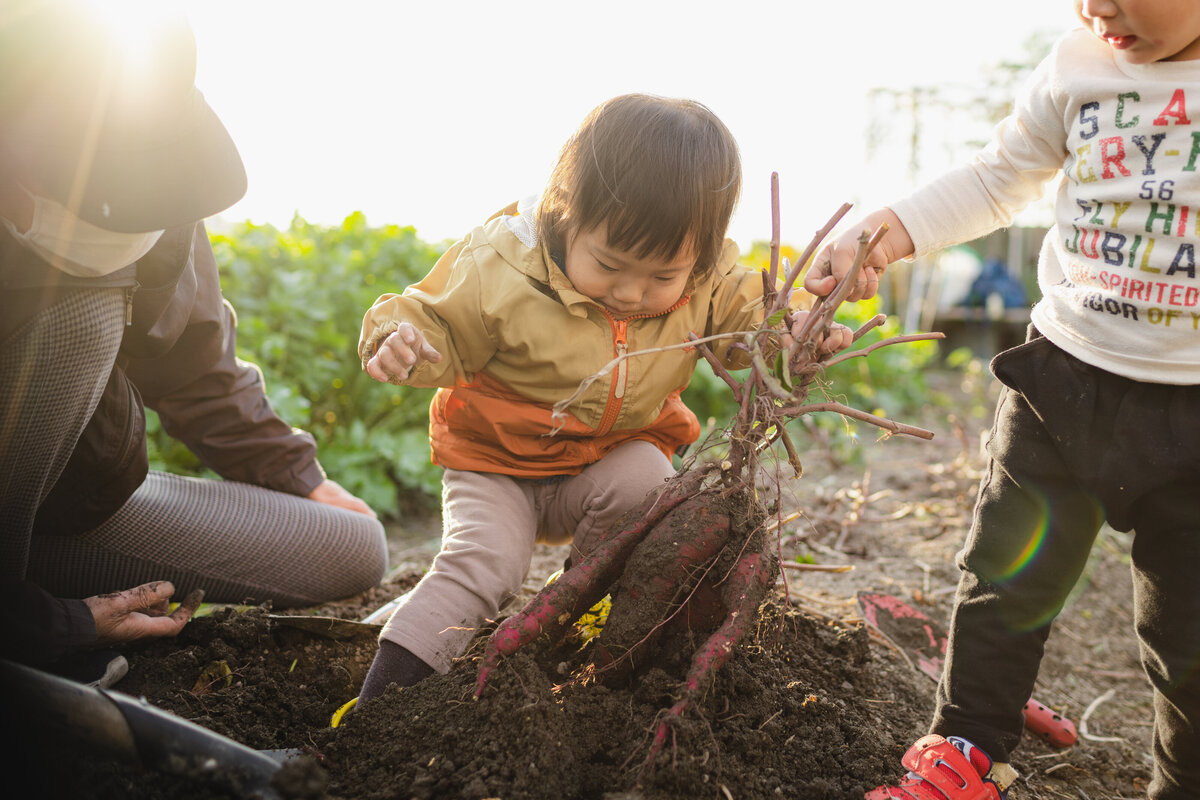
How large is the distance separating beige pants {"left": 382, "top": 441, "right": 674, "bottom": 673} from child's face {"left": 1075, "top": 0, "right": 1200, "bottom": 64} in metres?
1.30

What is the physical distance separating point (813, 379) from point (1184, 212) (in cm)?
76

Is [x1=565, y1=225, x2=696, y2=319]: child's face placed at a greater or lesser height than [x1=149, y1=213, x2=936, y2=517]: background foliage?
greater

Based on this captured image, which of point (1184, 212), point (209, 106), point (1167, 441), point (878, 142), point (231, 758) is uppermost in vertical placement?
point (209, 106)

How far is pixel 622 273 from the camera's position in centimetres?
185

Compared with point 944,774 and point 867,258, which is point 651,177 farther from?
point 944,774

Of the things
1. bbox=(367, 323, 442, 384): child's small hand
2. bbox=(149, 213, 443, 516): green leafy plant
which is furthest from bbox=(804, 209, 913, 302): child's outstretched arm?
bbox=(149, 213, 443, 516): green leafy plant

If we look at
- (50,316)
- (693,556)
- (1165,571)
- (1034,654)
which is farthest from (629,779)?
(50,316)

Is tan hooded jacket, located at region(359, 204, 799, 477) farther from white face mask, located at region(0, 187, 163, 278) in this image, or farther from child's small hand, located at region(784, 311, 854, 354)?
white face mask, located at region(0, 187, 163, 278)

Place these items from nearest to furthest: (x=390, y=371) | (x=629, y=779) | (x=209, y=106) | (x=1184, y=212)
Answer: (x=629, y=779)
(x=1184, y=212)
(x=209, y=106)
(x=390, y=371)

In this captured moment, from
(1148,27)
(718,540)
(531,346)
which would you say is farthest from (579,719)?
(1148,27)

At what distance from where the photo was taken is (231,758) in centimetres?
115

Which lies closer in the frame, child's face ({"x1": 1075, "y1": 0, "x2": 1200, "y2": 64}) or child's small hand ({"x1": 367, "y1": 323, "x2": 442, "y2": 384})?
child's face ({"x1": 1075, "y1": 0, "x2": 1200, "y2": 64})

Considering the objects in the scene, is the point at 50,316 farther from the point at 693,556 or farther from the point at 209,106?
the point at 693,556

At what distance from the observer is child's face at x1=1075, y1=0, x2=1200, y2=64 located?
1476 mm
